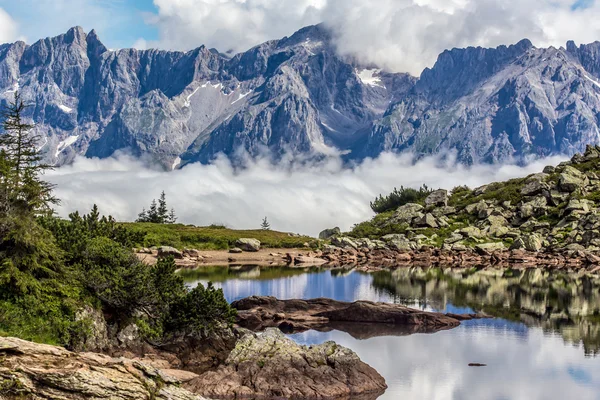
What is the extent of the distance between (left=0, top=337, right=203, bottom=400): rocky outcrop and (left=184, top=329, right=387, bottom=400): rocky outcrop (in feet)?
34.7

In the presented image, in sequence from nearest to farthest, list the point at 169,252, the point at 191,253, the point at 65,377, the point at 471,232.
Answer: the point at 65,377, the point at 169,252, the point at 191,253, the point at 471,232

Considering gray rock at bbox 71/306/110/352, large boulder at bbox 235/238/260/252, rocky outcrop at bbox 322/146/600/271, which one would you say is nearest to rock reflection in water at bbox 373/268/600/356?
rocky outcrop at bbox 322/146/600/271

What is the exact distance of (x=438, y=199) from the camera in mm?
160750

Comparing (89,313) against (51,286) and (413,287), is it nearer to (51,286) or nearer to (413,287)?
(51,286)

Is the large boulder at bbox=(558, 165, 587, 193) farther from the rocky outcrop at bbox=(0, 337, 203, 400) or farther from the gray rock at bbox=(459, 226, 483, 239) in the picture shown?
the rocky outcrop at bbox=(0, 337, 203, 400)

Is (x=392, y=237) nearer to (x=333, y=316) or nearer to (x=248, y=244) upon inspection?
(x=248, y=244)

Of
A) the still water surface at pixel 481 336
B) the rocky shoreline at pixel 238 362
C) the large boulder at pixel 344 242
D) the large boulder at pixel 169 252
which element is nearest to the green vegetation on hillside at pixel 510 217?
the large boulder at pixel 344 242

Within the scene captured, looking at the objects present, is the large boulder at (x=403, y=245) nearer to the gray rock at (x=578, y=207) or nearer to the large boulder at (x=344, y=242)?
the large boulder at (x=344, y=242)

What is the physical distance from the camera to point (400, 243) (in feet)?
431

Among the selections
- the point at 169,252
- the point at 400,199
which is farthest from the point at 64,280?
the point at 400,199

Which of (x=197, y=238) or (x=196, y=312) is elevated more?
(x=197, y=238)

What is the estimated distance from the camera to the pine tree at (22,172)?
38.9 meters

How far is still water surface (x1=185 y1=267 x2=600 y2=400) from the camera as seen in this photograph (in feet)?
134

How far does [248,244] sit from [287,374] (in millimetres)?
104240
